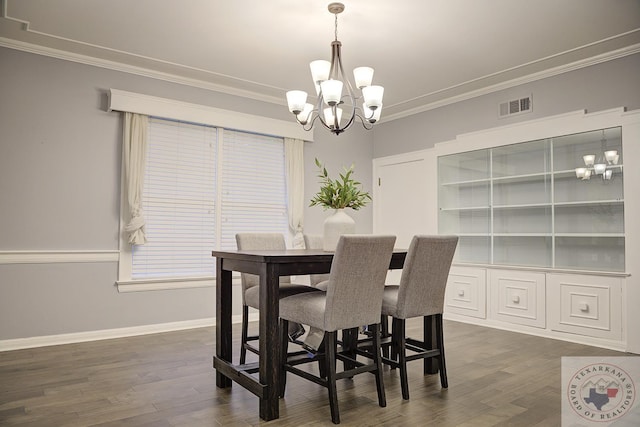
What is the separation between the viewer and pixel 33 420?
7.55 feet

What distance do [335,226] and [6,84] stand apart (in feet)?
10.3

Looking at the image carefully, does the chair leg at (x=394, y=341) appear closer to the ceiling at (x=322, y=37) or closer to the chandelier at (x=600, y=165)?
the ceiling at (x=322, y=37)

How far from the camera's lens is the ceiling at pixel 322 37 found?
3.25 m

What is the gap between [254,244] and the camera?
347 centimetres

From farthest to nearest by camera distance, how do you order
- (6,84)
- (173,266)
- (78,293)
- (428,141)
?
(428,141)
(173,266)
(78,293)
(6,84)

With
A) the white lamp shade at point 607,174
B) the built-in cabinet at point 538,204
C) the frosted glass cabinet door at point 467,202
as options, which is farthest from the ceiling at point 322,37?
the white lamp shade at point 607,174

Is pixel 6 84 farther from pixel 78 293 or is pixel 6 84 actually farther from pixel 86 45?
pixel 78 293

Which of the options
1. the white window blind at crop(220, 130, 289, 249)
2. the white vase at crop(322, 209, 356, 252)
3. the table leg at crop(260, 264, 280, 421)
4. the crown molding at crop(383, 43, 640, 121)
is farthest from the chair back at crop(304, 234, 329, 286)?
the crown molding at crop(383, 43, 640, 121)

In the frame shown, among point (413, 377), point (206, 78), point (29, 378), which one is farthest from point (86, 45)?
point (413, 377)

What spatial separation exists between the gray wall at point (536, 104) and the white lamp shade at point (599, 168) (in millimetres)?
520

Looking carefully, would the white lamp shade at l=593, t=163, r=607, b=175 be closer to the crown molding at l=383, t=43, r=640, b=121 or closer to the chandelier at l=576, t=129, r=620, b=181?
the chandelier at l=576, t=129, r=620, b=181

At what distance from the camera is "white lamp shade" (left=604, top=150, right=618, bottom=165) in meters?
3.99

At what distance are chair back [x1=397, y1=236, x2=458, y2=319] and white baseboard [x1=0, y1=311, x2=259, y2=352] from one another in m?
2.04

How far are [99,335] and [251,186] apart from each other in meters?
2.19
